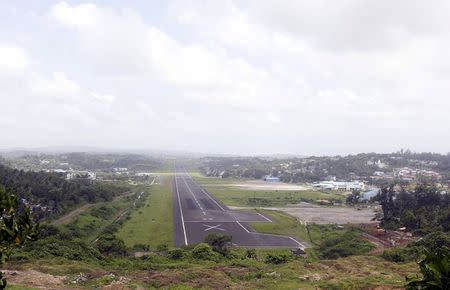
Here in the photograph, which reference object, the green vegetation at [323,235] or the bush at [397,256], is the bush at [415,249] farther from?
the green vegetation at [323,235]

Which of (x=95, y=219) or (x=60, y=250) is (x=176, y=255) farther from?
(x=95, y=219)

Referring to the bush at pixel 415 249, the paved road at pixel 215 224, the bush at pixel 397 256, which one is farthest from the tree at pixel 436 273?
the paved road at pixel 215 224

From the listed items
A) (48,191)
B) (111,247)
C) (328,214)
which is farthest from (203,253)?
(328,214)

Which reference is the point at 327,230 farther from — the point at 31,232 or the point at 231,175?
the point at 231,175

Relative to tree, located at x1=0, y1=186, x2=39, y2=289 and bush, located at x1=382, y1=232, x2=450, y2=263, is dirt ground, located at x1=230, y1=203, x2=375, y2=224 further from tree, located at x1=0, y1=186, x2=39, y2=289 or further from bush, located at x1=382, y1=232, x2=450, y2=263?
tree, located at x1=0, y1=186, x2=39, y2=289

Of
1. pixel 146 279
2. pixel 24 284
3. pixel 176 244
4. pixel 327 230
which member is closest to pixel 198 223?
pixel 176 244

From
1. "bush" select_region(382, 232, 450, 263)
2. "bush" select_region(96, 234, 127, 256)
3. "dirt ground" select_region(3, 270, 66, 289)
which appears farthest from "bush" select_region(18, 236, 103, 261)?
"bush" select_region(382, 232, 450, 263)
